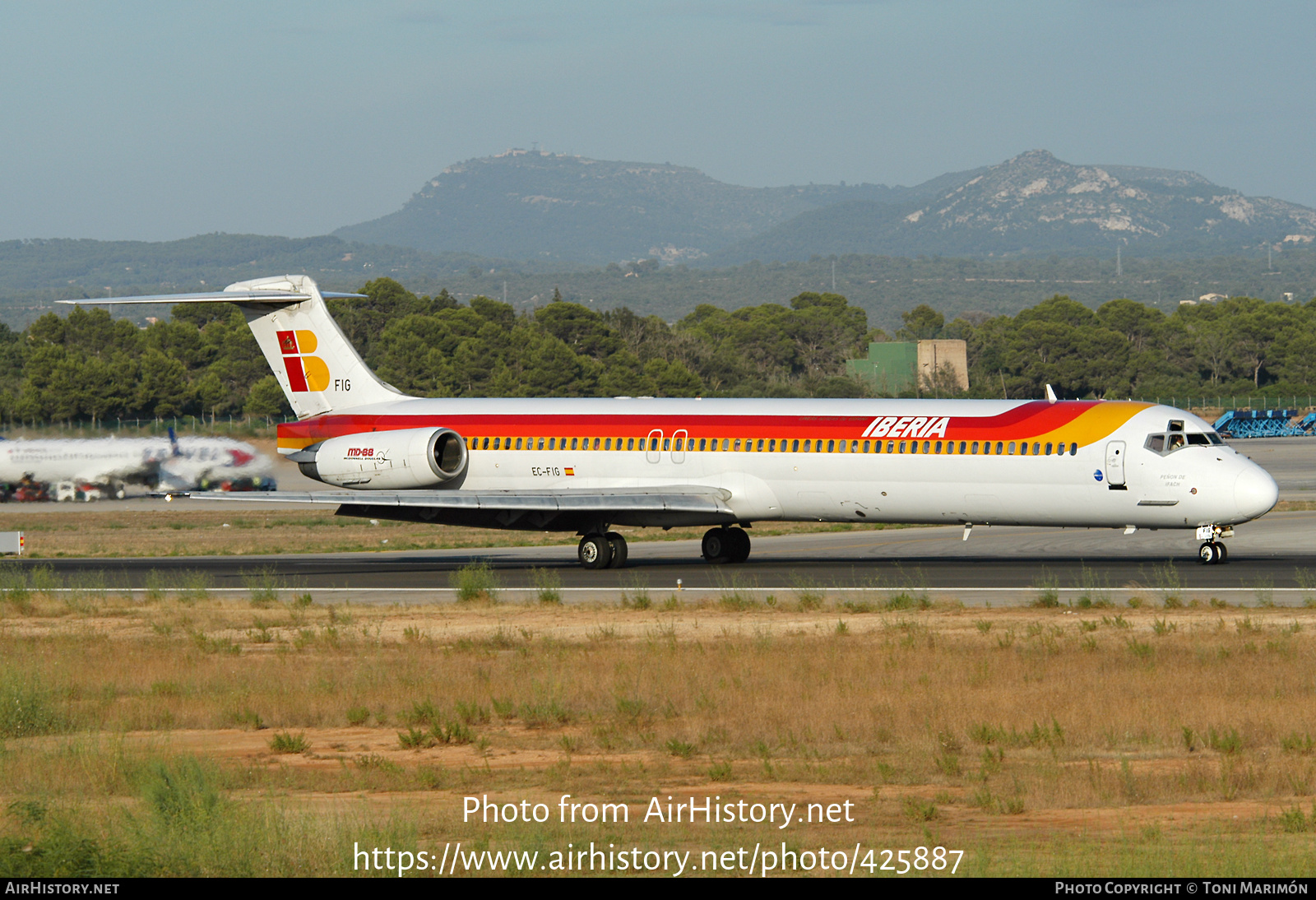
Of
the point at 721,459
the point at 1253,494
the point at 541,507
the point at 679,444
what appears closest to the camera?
the point at 1253,494

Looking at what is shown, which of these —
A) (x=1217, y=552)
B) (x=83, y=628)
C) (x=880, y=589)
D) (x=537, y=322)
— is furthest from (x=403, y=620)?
(x=537, y=322)

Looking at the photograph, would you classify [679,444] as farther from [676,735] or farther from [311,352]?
[676,735]

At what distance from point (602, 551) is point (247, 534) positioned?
22.9 m

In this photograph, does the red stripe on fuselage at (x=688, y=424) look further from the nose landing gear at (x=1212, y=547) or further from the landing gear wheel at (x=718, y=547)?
the nose landing gear at (x=1212, y=547)

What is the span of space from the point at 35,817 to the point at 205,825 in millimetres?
1350

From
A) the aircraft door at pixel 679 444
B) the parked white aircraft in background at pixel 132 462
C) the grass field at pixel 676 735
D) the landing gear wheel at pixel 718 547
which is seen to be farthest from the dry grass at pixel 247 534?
the grass field at pixel 676 735

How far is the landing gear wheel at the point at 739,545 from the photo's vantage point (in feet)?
109

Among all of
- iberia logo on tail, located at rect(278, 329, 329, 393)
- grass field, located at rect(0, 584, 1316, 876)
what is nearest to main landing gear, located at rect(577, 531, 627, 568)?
iberia logo on tail, located at rect(278, 329, 329, 393)

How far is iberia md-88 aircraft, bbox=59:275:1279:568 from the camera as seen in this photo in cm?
2847

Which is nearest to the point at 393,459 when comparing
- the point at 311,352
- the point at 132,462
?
the point at 311,352

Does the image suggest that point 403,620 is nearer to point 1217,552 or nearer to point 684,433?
point 684,433

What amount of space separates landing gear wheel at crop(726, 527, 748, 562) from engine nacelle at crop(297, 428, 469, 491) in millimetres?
6459

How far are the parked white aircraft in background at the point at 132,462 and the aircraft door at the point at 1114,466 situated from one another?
1558 inches

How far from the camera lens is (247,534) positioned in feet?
166
